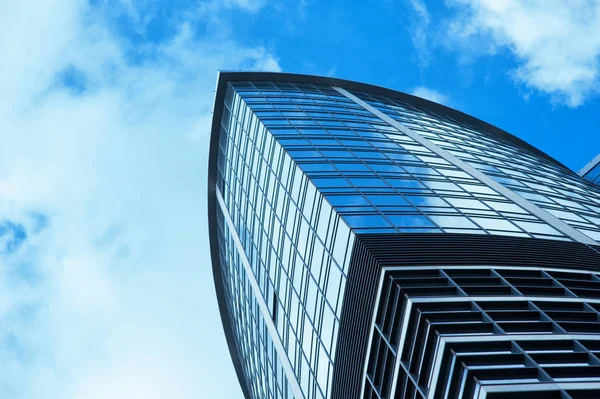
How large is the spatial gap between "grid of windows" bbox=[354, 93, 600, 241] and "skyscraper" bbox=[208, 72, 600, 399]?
7.6 inches

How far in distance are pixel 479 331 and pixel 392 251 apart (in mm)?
4375

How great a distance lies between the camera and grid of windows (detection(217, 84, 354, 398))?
24172 mm

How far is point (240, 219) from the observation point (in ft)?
136

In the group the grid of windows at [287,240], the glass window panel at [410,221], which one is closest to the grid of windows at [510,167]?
the glass window panel at [410,221]

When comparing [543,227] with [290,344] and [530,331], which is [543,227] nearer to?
[530,331]

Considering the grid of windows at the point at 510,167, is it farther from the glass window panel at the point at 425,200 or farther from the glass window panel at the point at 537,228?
the glass window panel at the point at 425,200

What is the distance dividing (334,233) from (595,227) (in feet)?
40.1

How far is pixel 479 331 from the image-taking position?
633 inches

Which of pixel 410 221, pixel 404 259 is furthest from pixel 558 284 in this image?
pixel 410 221

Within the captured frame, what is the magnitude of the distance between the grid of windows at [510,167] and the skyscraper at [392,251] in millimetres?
193

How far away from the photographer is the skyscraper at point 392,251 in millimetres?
15859

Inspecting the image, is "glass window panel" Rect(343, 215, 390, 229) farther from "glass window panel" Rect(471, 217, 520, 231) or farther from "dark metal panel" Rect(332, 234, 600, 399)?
"glass window panel" Rect(471, 217, 520, 231)

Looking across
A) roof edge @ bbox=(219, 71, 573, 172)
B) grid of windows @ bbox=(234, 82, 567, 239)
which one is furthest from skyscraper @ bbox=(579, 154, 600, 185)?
grid of windows @ bbox=(234, 82, 567, 239)

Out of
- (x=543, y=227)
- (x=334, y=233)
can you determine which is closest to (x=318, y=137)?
(x=334, y=233)
